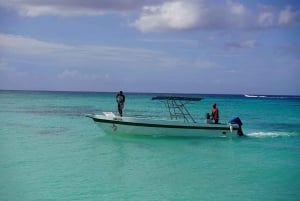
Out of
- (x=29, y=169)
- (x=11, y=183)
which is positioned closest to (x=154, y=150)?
(x=29, y=169)

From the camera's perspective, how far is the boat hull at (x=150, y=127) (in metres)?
20.2

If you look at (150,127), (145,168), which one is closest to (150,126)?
(150,127)

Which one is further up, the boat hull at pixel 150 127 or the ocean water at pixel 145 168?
the boat hull at pixel 150 127

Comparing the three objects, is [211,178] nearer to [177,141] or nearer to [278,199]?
[278,199]

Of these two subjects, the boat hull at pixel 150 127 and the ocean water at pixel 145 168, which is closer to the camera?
the ocean water at pixel 145 168

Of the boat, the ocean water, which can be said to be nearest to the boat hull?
the boat

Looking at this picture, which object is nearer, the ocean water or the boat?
the ocean water

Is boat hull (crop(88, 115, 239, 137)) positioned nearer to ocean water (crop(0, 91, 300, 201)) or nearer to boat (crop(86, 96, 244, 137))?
boat (crop(86, 96, 244, 137))

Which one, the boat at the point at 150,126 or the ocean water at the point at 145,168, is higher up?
the boat at the point at 150,126

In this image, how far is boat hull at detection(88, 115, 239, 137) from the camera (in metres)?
20.2

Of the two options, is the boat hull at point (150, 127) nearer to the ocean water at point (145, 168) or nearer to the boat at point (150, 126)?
the boat at point (150, 126)

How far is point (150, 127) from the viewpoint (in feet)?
66.7

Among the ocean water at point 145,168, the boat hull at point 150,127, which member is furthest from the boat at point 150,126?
the ocean water at point 145,168

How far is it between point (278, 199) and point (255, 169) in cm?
347
